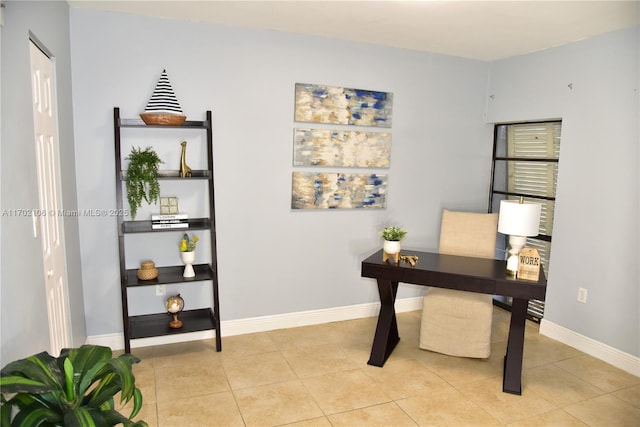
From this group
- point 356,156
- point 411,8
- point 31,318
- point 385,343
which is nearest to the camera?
point 31,318

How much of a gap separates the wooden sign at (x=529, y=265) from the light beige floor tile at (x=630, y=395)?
37.1 inches

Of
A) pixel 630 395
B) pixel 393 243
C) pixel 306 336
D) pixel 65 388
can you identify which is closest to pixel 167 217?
pixel 306 336

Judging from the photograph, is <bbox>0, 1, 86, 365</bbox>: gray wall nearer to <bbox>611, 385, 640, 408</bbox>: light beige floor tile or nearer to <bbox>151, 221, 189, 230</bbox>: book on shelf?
<bbox>151, 221, 189, 230</bbox>: book on shelf

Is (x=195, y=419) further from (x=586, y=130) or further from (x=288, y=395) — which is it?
(x=586, y=130)

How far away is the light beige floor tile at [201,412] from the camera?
2471mm

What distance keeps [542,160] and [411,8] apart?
1977 millimetres

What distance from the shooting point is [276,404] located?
2676 millimetres

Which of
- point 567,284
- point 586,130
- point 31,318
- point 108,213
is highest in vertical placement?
point 586,130

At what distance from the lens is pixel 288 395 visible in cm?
278

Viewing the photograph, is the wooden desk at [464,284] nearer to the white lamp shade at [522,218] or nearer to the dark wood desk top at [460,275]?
the dark wood desk top at [460,275]

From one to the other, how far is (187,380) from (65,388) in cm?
156

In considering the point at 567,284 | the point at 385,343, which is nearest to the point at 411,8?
the point at 385,343

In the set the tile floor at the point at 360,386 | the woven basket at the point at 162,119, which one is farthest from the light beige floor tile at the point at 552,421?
the woven basket at the point at 162,119

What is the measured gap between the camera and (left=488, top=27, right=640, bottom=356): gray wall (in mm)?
3172
